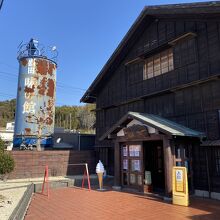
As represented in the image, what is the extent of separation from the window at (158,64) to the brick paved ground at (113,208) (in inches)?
272

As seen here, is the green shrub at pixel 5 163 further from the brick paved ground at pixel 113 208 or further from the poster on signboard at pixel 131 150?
the poster on signboard at pixel 131 150

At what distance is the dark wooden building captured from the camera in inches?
434

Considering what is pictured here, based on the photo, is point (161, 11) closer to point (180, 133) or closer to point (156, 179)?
point (180, 133)

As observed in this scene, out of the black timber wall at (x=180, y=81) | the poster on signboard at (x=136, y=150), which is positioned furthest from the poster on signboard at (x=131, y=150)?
the black timber wall at (x=180, y=81)

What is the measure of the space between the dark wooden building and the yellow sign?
582 millimetres

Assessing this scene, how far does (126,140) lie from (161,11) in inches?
290

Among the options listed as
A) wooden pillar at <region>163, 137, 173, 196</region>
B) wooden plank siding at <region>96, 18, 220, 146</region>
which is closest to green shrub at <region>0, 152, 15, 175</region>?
wooden pillar at <region>163, 137, 173, 196</region>

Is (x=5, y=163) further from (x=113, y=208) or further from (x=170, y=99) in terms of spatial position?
(x=170, y=99)

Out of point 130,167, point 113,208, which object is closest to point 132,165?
point 130,167

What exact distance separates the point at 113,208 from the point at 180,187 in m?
2.64

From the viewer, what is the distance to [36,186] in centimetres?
1308

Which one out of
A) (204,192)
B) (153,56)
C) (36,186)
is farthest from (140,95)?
(36,186)

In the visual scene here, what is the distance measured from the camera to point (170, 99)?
1341 cm

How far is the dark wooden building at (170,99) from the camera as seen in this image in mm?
11016
